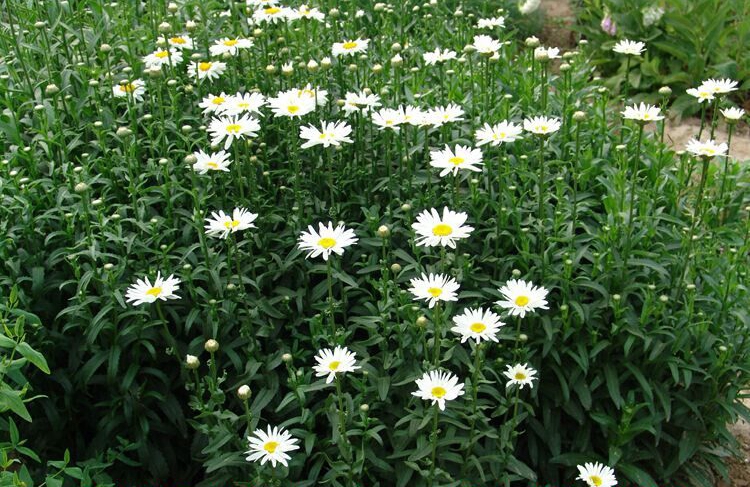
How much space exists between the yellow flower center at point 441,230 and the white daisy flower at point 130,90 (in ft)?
5.32

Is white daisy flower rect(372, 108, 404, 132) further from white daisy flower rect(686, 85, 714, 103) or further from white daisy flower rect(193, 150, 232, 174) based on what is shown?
white daisy flower rect(686, 85, 714, 103)

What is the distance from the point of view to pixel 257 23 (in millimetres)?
4250

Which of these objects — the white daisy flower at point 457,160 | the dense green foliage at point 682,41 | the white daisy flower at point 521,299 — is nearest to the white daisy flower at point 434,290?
the white daisy flower at point 521,299

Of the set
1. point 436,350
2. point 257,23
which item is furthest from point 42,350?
point 257,23

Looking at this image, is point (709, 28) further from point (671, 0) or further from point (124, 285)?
point (124, 285)

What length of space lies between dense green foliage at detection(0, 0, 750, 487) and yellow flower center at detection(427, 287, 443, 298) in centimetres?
10

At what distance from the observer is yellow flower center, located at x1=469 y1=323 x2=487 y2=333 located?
2.96 metres

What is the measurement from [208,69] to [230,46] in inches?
6.4

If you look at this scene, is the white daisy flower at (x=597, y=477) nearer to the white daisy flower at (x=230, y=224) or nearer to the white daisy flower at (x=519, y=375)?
the white daisy flower at (x=519, y=375)

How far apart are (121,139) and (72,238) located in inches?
19.4

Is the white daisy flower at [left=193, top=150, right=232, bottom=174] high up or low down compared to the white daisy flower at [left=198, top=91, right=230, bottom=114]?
down

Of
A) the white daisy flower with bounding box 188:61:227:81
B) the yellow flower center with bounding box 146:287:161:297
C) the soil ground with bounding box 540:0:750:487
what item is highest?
the white daisy flower with bounding box 188:61:227:81

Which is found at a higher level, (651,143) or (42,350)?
(651,143)

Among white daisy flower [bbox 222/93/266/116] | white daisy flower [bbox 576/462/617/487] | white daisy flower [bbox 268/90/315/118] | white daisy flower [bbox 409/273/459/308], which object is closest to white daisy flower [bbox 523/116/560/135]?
white daisy flower [bbox 409/273/459/308]
